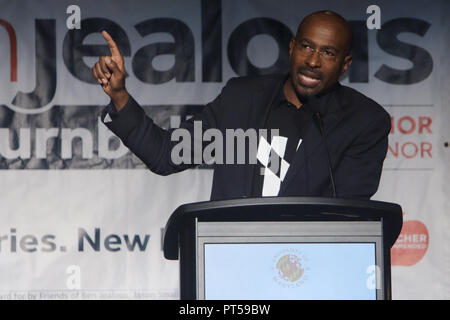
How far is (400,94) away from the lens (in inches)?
154

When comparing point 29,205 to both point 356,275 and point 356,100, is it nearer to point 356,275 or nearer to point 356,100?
point 356,100

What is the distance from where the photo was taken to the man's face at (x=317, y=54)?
87.0 inches

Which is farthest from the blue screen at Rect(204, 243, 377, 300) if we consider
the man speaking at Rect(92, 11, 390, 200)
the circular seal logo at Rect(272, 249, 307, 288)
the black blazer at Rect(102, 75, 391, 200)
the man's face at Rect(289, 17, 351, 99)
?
the man's face at Rect(289, 17, 351, 99)

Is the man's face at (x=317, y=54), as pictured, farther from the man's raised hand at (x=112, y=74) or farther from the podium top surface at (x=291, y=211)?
the podium top surface at (x=291, y=211)

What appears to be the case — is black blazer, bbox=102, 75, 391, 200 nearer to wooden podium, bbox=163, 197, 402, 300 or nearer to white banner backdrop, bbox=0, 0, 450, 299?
wooden podium, bbox=163, 197, 402, 300

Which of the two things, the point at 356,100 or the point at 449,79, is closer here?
the point at 356,100

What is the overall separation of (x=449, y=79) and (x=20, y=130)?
8.25ft

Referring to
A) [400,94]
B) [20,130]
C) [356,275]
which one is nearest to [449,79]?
[400,94]

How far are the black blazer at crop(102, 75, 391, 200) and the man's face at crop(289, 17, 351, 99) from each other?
64 millimetres

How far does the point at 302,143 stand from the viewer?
6.12 ft

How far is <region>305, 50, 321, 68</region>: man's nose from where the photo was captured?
2.20m

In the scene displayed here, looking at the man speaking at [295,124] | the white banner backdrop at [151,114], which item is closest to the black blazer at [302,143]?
the man speaking at [295,124]
